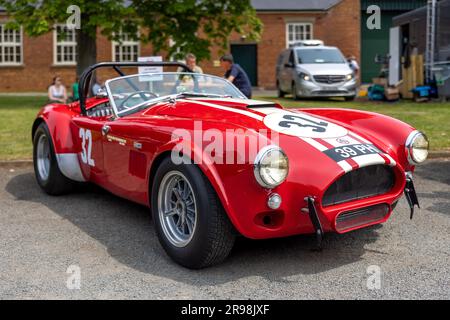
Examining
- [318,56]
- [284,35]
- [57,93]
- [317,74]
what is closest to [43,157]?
[57,93]

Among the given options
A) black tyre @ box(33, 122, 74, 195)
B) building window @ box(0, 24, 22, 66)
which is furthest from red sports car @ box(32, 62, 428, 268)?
building window @ box(0, 24, 22, 66)

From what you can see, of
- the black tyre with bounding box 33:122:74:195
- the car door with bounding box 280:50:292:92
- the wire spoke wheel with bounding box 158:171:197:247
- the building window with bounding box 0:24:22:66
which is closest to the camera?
the wire spoke wheel with bounding box 158:171:197:247

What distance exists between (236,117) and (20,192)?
3.21m

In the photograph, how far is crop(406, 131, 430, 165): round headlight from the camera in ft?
13.9

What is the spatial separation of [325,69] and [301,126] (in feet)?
49.7

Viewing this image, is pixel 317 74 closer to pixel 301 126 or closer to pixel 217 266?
pixel 301 126

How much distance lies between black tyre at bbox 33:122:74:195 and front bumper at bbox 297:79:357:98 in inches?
516

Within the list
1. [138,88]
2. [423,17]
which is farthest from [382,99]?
[138,88]

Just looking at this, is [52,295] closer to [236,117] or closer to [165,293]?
[165,293]

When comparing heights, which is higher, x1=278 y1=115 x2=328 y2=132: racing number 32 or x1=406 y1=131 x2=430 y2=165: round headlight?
x1=278 y1=115 x2=328 y2=132: racing number 32

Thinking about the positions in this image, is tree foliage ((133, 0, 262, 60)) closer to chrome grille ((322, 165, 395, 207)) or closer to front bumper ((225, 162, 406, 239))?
chrome grille ((322, 165, 395, 207))

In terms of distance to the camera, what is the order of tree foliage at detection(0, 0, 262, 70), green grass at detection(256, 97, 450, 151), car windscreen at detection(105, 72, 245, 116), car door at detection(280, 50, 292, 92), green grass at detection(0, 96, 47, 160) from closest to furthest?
1. car windscreen at detection(105, 72, 245, 116)
2. green grass at detection(0, 96, 47, 160)
3. green grass at detection(256, 97, 450, 151)
4. tree foliage at detection(0, 0, 262, 70)
5. car door at detection(280, 50, 292, 92)

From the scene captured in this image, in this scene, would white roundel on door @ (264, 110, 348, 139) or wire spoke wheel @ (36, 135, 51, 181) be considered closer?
white roundel on door @ (264, 110, 348, 139)

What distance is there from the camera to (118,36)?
18.8m
